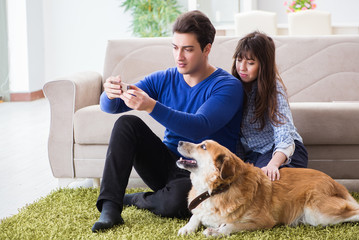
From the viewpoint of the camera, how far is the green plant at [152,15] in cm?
702

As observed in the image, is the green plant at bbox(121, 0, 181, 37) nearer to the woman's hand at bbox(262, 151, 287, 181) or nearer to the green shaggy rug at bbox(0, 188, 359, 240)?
the green shaggy rug at bbox(0, 188, 359, 240)

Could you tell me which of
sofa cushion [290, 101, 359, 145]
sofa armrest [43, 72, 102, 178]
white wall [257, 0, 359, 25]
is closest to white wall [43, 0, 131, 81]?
white wall [257, 0, 359, 25]

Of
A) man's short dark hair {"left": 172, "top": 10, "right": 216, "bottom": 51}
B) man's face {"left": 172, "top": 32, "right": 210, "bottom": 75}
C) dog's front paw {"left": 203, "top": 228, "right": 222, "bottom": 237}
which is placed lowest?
dog's front paw {"left": 203, "top": 228, "right": 222, "bottom": 237}

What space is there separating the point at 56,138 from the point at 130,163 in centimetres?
83

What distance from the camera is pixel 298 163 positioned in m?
2.10

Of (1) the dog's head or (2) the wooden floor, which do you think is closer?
(1) the dog's head

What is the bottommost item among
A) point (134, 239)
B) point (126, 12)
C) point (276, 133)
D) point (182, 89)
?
point (134, 239)

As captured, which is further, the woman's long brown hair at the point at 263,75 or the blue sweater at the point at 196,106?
the woman's long brown hair at the point at 263,75

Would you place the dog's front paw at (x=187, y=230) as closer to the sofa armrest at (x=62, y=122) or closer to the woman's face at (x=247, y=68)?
the woman's face at (x=247, y=68)

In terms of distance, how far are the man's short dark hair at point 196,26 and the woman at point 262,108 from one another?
0.64 feet

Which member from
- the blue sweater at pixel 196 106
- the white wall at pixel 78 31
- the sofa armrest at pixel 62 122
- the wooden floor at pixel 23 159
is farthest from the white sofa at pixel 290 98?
the white wall at pixel 78 31

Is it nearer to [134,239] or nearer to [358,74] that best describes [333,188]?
[134,239]

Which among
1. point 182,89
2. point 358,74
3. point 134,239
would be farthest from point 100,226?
point 358,74

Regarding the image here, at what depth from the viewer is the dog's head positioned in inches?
67.7
